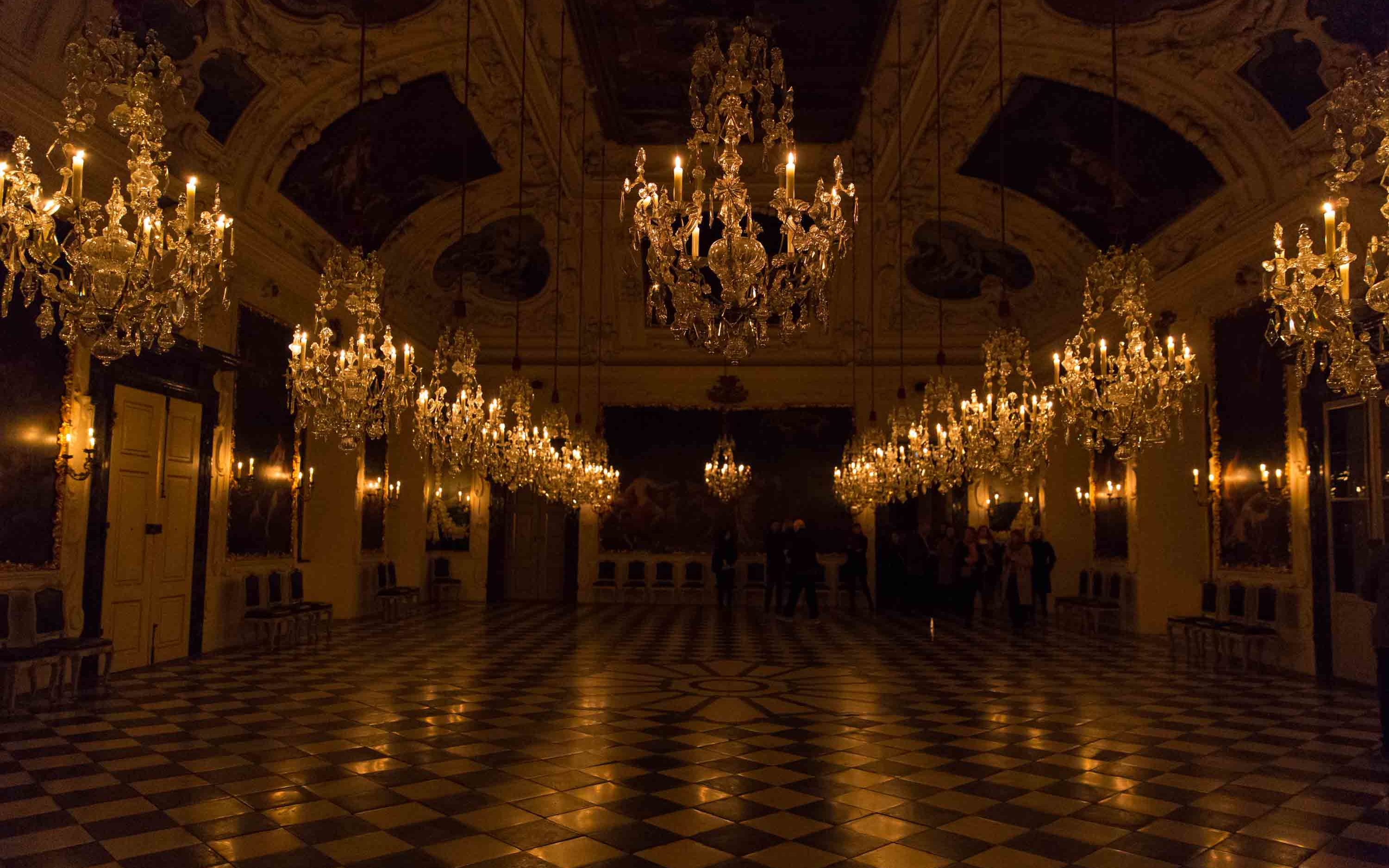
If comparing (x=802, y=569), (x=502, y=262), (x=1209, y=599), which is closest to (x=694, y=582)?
(x=802, y=569)

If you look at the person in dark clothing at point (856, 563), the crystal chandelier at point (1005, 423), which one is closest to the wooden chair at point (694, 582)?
the person in dark clothing at point (856, 563)

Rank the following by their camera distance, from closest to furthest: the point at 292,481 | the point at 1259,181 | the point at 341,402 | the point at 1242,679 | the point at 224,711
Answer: the point at 224,711, the point at 341,402, the point at 1242,679, the point at 1259,181, the point at 292,481

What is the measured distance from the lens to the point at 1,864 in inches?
161

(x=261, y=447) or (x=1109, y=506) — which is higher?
(x=261, y=447)

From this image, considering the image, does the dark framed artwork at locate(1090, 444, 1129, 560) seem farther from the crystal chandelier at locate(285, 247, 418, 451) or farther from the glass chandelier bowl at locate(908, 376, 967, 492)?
the crystal chandelier at locate(285, 247, 418, 451)

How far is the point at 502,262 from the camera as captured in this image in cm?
1894

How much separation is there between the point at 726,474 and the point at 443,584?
6.09 meters

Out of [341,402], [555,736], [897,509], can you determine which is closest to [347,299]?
[341,402]

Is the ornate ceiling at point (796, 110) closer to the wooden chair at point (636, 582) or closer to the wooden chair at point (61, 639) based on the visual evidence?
the wooden chair at point (61, 639)

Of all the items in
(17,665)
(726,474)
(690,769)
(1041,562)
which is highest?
(726,474)

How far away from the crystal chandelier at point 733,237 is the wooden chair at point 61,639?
19.6 ft

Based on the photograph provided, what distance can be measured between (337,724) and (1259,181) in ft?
36.0

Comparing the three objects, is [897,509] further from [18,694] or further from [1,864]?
[1,864]

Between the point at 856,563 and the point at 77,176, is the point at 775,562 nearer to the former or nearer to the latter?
the point at 856,563
